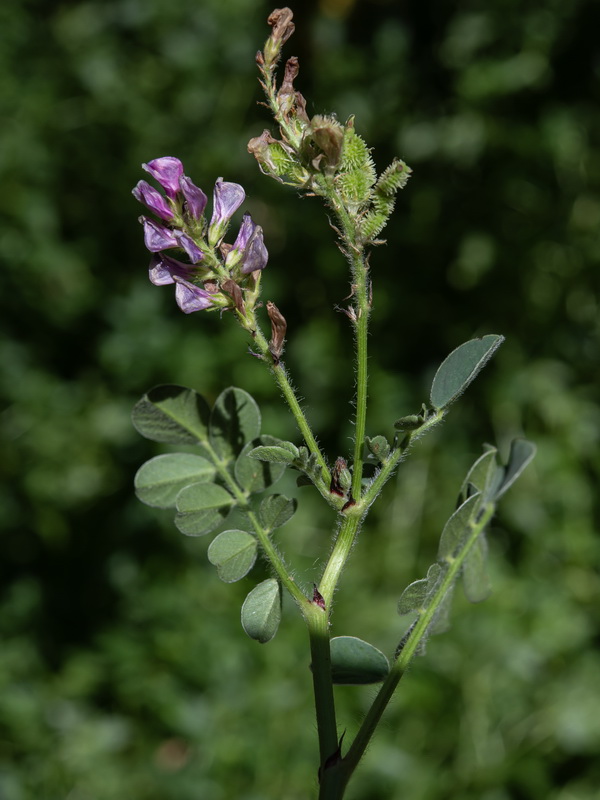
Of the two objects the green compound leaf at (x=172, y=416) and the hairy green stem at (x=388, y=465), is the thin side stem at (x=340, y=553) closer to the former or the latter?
the hairy green stem at (x=388, y=465)

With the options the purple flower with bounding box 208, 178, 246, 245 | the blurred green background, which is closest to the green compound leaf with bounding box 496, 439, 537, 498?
the purple flower with bounding box 208, 178, 246, 245

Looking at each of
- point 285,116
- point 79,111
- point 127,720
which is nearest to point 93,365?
point 79,111

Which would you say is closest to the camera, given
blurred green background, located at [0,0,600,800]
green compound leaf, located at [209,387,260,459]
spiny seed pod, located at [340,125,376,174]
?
spiny seed pod, located at [340,125,376,174]

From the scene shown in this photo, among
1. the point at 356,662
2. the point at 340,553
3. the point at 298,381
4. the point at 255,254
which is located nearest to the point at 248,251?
the point at 255,254

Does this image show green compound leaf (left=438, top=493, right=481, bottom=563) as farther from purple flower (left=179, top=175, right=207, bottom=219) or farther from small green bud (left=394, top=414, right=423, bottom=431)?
purple flower (left=179, top=175, right=207, bottom=219)

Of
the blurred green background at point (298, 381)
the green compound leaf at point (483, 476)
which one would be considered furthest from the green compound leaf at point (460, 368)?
the blurred green background at point (298, 381)

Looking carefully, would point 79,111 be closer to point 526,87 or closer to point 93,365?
point 93,365

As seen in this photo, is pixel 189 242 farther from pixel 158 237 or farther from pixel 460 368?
pixel 460 368
